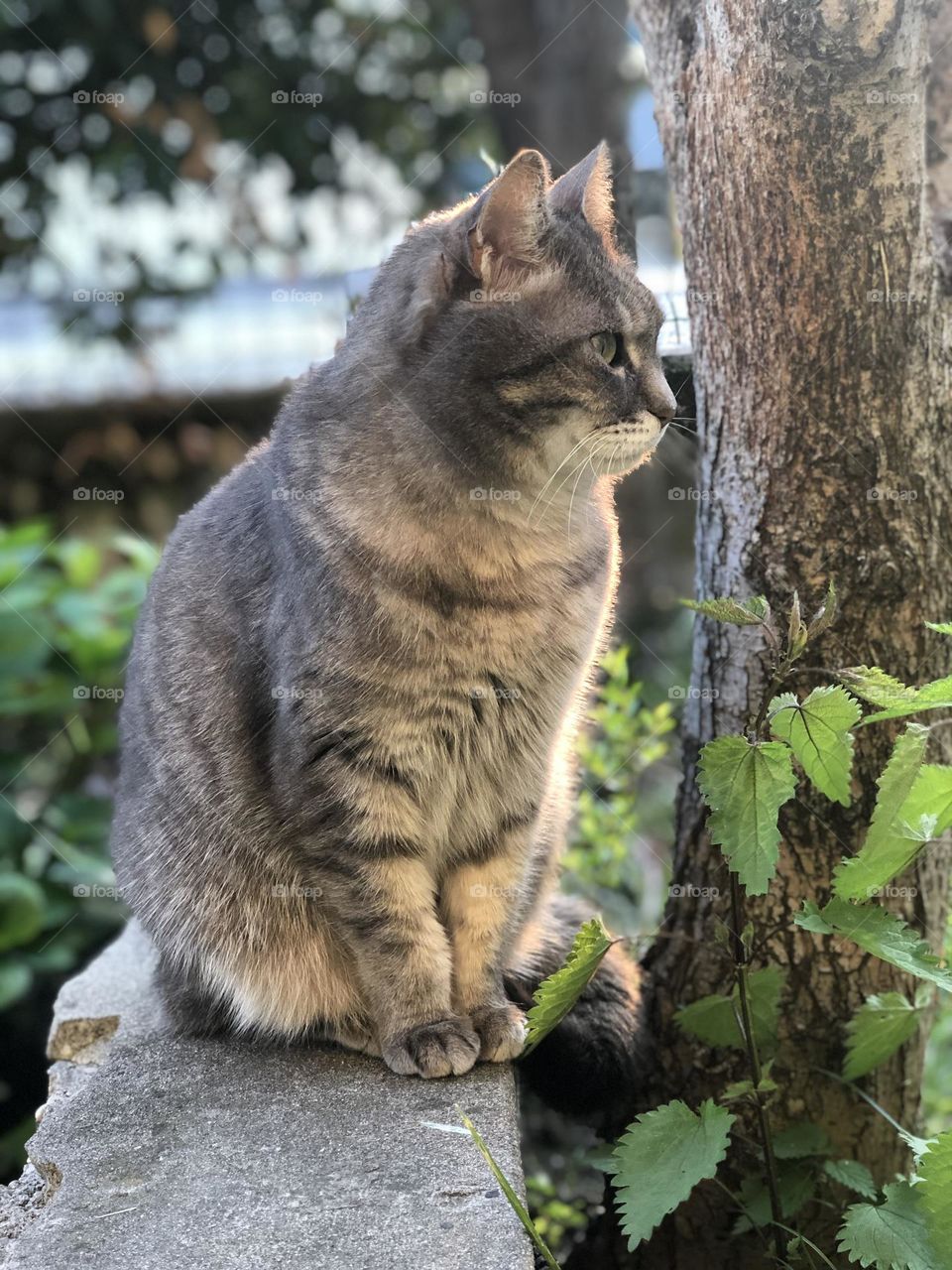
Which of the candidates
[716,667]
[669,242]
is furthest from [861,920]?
[669,242]

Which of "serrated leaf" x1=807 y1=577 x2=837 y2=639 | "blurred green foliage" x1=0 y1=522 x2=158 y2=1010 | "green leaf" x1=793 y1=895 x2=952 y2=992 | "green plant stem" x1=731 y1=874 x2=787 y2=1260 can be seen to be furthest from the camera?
"blurred green foliage" x1=0 y1=522 x2=158 y2=1010

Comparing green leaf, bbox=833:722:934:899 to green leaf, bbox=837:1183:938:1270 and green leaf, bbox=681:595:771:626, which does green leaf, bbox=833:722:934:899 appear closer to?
green leaf, bbox=681:595:771:626

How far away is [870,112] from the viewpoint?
2072 millimetres

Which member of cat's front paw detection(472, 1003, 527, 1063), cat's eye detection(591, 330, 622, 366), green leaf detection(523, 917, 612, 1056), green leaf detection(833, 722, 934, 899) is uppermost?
cat's eye detection(591, 330, 622, 366)

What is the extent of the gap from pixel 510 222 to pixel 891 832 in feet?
3.52

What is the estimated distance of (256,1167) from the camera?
1.89m

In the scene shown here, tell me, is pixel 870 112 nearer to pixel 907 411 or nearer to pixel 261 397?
pixel 907 411

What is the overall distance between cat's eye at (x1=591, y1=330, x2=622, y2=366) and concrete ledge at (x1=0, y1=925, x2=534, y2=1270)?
3.91ft

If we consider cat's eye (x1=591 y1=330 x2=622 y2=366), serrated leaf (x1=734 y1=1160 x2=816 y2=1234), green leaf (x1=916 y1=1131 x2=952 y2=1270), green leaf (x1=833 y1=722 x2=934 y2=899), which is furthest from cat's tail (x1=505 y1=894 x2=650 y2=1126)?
cat's eye (x1=591 y1=330 x2=622 y2=366)

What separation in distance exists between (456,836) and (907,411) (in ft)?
3.48

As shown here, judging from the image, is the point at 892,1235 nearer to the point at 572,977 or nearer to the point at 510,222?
the point at 572,977

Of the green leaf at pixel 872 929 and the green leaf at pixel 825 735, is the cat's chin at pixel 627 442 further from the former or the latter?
the green leaf at pixel 872 929

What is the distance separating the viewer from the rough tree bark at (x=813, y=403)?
209cm

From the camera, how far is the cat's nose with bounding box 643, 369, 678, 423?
6.84ft
